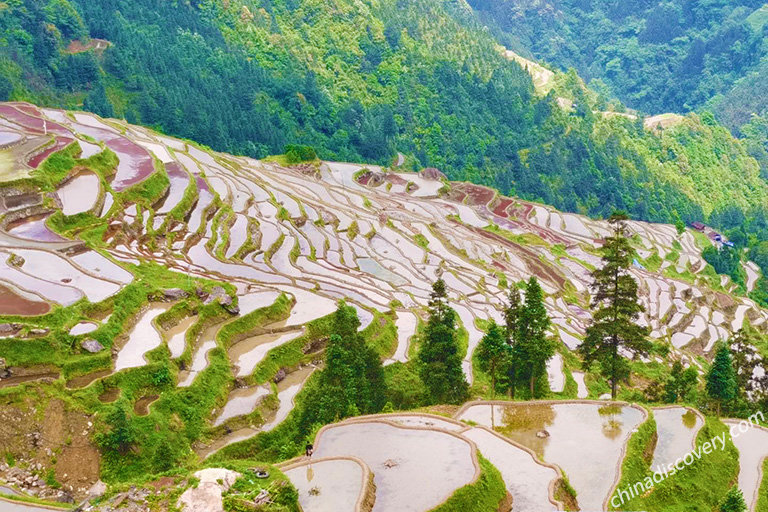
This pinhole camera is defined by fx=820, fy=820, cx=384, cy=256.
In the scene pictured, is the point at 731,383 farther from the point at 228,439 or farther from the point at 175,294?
the point at 175,294

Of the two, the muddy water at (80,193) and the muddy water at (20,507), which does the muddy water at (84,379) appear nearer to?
the muddy water at (20,507)

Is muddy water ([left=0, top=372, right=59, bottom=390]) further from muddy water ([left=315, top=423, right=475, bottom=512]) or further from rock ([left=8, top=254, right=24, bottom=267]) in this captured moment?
muddy water ([left=315, top=423, right=475, bottom=512])

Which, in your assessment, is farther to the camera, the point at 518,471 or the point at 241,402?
the point at 241,402

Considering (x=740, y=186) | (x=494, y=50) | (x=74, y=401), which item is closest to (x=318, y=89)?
(x=494, y=50)

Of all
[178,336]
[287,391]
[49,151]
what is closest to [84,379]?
[178,336]

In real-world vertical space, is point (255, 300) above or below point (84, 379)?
below

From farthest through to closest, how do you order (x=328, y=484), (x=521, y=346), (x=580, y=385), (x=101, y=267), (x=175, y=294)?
1. (x=580, y=385)
2. (x=101, y=267)
3. (x=175, y=294)
4. (x=521, y=346)
5. (x=328, y=484)

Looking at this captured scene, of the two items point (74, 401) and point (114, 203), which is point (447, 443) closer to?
point (74, 401)
